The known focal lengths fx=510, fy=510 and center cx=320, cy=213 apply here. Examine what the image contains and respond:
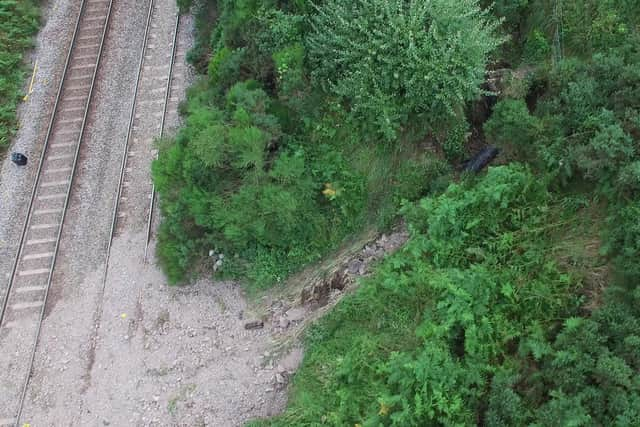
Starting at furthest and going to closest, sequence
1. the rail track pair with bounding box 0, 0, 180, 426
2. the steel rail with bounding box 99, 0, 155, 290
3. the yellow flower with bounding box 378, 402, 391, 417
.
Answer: the steel rail with bounding box 99, 0, 155, 290 < the rail track pair with bounding box 0, 0, 180, 426 < the yellow flower with bounding box 378, 402, 391, 417

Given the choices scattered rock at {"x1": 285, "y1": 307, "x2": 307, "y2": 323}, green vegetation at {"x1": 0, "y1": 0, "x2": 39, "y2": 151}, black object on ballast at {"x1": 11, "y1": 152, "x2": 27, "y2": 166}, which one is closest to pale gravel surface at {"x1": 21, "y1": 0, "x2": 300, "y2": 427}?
scattered rock at {"x1": 285, "y1": 307, "x2": 307, "y2": 323}

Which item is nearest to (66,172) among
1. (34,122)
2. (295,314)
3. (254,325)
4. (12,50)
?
(34,122)

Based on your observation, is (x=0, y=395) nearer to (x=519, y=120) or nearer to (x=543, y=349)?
(x=543, y=349)

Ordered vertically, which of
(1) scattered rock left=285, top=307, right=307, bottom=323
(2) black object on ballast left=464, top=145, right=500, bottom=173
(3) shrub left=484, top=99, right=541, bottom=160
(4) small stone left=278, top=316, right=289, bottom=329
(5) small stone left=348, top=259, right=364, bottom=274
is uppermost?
(3) shrub left=484, top=99, right=541, bottom=160

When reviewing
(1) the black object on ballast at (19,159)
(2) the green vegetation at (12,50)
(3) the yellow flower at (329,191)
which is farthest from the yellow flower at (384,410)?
(2) the green vegetation at (12,50)

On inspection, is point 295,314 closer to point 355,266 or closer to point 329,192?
point 355,266

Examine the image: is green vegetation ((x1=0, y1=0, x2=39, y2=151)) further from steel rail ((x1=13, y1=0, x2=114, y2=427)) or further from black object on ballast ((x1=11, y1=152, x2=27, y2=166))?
steel rail ((x1=13, y1=0, x2=114, y2=427))
